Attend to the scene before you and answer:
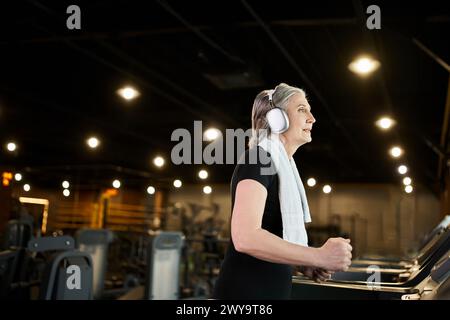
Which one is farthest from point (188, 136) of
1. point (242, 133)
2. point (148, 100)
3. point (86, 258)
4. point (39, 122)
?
point (39, 122)

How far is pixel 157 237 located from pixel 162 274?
1.25ft

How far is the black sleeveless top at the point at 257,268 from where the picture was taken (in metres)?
1.02

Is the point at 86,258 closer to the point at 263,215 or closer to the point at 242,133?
the point at 242,133

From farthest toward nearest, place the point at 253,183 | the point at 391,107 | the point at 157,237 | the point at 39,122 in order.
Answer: the point at 39,122, the point at 391,107, the point at 157,237, the point at 253,183

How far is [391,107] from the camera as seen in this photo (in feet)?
21.3

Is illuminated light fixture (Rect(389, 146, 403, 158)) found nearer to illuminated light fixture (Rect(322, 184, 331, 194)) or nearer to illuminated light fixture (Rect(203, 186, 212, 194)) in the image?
illuminated light fixture (Rect(322, 184, 331, 194))

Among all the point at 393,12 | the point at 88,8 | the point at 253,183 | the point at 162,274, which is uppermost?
the point at 88,8

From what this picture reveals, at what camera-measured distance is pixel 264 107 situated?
1.12 m

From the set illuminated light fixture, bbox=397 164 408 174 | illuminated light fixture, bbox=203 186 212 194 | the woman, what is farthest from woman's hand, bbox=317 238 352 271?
illuminated light fixture, bbox=203 186 212 194

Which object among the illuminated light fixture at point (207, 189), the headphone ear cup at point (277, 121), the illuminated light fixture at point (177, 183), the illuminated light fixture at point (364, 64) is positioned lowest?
the headphone ear cup at point (277, 121)

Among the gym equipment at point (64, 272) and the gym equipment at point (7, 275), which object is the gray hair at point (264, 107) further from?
the gym equipment at point (7, 275)

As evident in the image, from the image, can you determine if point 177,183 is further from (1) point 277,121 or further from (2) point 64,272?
(1) point 277,121

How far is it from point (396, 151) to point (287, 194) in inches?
377

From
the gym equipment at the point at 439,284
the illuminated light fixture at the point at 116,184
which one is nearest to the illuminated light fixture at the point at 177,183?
the illuminated light fixture at the point at 116,184
